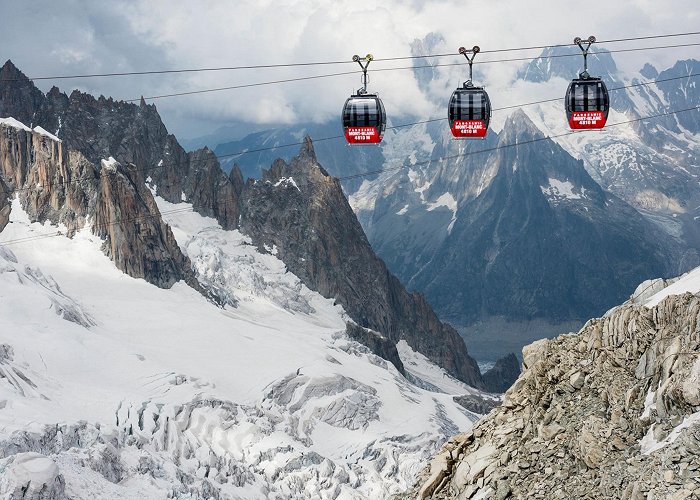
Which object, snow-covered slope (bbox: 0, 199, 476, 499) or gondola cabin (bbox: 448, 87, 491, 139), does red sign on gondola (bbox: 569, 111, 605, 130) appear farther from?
snow-covered slope (bbox: 0, 199, 476, 499)

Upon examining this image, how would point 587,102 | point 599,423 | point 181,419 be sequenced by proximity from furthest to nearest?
1. point 181,419
2. point 587,102
3. point 599,423

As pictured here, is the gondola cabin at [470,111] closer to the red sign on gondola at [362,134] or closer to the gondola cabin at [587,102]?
the red sign on gondola at [362,134]

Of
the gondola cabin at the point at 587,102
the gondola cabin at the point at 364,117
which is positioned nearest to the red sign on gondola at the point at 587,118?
the gondola cabin at the point at 587,102

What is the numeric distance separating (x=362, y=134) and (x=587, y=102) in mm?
12052

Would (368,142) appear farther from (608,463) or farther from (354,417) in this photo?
(354,417)

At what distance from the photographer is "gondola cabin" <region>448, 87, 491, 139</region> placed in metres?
53.4

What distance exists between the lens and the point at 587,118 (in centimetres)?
5375

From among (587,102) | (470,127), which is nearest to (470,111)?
(470,127)

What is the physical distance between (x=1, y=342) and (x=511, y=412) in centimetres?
13932

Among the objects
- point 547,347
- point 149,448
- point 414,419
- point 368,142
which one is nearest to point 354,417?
point 414,419

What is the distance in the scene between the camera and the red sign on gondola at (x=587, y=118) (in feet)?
176

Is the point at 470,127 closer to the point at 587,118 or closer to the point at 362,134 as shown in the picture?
the point at 362,134

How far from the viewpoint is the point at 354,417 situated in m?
186

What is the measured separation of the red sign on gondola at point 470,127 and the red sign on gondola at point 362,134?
14.0 ft
